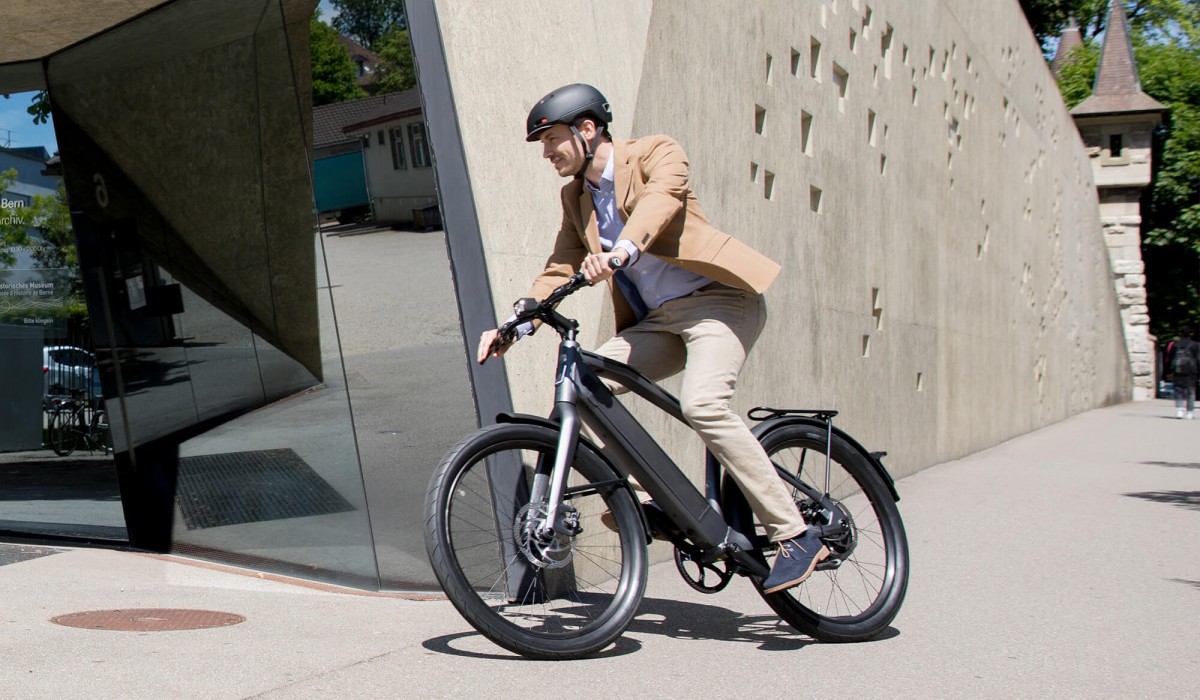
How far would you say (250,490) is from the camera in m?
5.89

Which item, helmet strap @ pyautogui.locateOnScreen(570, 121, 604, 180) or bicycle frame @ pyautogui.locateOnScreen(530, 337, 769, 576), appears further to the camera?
helmet strap @ pyautogui.locateOnScreen(570, 121, 604, 180)

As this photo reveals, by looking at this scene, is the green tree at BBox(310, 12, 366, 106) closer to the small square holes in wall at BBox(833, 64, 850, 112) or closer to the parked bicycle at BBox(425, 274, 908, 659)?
the parked bicycle at BBox(425, 274, 908, 659)

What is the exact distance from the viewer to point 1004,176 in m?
21.1

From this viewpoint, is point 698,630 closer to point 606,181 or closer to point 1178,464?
point 606,181

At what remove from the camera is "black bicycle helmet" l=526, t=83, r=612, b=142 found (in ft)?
12.6

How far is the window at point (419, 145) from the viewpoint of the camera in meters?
4.92

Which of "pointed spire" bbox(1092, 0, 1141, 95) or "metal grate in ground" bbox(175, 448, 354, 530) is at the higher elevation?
"pointed spire" bbox(1092, 0, 1141, 95)

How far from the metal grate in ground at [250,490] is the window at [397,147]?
1413mm

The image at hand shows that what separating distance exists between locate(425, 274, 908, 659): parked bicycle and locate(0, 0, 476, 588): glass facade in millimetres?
995

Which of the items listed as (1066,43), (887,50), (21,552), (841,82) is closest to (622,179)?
(21,552)

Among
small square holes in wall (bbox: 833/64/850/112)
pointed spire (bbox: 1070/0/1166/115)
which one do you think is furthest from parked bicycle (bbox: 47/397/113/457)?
pointed spire (bbox: 1070/0/1166/115)

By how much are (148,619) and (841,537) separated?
234cm

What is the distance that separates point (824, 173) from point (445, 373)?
5549 mm

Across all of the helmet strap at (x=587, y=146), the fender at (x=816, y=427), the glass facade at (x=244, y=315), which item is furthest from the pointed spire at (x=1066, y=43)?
the helmet strap at (x=587, y=146)
